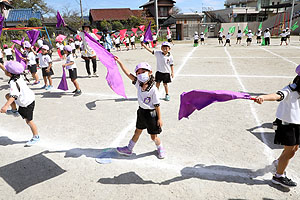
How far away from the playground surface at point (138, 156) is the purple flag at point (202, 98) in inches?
38.9

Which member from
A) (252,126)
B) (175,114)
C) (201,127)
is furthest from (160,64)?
(252,126)

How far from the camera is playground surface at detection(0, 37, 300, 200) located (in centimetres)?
299

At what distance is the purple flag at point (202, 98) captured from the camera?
2644mm

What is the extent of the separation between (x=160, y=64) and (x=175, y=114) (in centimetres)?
169

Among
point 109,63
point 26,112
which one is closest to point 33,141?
point 26,112

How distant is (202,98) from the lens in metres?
2.97

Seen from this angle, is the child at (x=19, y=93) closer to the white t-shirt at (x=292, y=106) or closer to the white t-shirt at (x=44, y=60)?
the white t-shirt at (x=44, y=60)

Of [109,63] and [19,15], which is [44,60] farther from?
[19,15]

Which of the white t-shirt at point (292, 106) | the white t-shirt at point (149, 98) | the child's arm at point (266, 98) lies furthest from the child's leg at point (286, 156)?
the white t-shirt at point (149, 98)

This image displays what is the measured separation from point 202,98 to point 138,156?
161 centimetres

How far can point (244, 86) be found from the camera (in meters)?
7.82

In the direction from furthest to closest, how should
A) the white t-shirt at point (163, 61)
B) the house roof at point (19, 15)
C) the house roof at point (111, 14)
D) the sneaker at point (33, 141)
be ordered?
the house roof at point (111, 14)
the house roof at point (19, 15)
the white t-shirt at point (163, 61)
the sneaker at point (33, 141)

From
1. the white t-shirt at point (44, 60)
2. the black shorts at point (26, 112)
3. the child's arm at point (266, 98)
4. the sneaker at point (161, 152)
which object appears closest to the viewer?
the child's arm at point (266, 98)

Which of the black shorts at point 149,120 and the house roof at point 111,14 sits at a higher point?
the house roof at point 111,14
